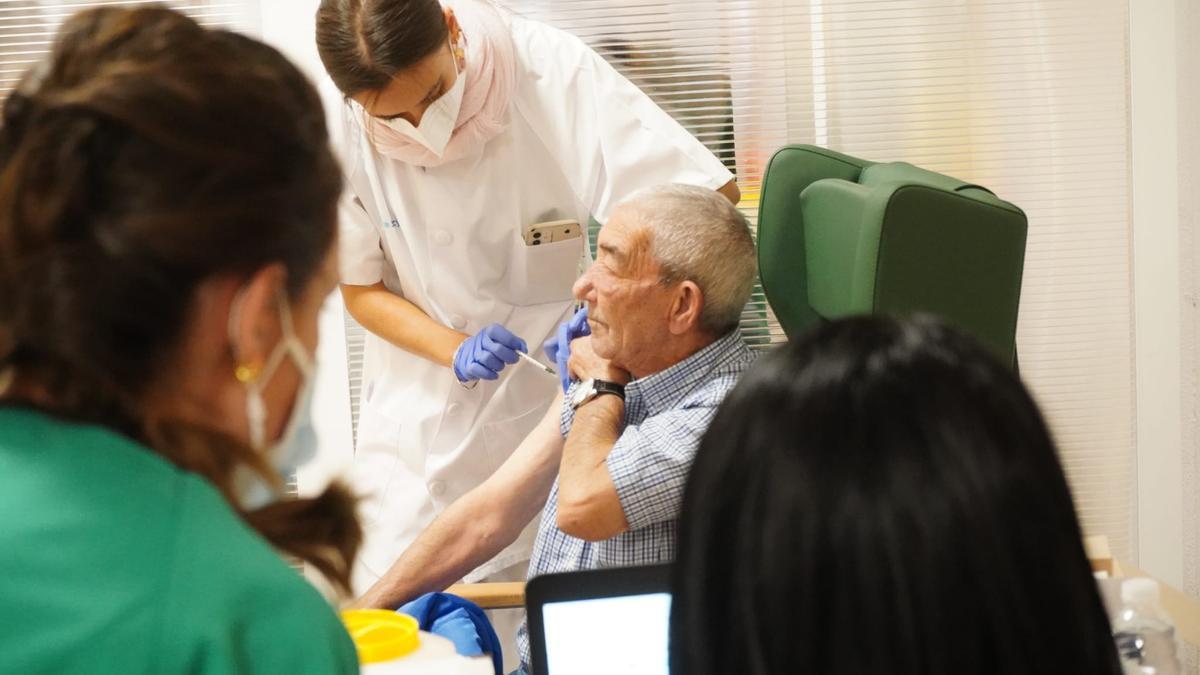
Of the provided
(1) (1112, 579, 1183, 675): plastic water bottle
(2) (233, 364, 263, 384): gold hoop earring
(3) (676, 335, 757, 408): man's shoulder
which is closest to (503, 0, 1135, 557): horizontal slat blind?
(3) (676, 335, 757, 408): man's shoulder

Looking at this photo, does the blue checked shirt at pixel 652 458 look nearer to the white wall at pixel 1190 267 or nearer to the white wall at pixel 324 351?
the white wall at pixel 324 351

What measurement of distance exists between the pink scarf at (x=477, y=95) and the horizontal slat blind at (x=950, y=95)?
0.53 m

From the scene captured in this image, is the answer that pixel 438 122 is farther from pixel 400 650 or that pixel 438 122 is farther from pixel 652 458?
pixel 400 650

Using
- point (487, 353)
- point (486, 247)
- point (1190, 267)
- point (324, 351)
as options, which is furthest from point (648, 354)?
point (1190, 267)

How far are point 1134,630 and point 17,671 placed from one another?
1.12 m

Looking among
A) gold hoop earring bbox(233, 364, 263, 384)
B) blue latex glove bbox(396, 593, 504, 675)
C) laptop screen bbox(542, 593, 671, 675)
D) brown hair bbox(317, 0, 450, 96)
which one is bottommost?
blue latex glove bbox(396, 593, 504, 675)

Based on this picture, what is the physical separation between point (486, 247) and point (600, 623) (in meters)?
1.19

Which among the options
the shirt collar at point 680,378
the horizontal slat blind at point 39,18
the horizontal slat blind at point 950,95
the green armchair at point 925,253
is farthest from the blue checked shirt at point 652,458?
the horizontal slat blind at point 39,18

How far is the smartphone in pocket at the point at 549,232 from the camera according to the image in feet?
7.73

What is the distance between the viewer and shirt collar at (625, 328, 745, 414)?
1863 millimetres

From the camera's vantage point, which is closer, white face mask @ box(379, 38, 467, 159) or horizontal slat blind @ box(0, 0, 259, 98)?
white face mask @ box(379, 38, 467, 159)

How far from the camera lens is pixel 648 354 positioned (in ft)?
6.23

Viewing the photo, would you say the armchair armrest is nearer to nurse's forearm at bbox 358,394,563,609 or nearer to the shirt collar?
nurse's forearm at bbox 358,394,563,609

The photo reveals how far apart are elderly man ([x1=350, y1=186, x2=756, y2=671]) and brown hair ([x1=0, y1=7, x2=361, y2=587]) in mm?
1056
